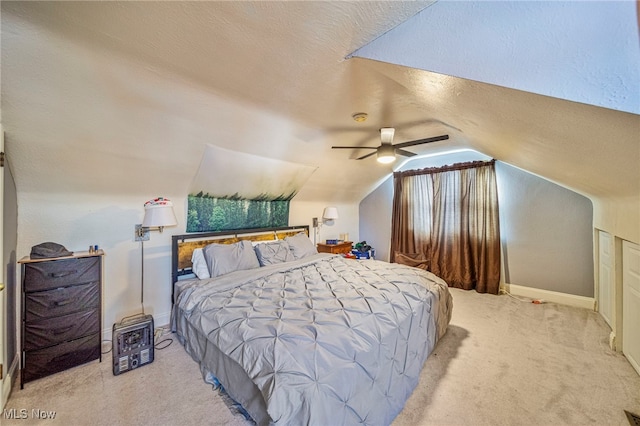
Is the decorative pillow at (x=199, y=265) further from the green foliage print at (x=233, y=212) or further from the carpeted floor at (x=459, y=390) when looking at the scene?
the carpeted floor at (x=459, y=390)

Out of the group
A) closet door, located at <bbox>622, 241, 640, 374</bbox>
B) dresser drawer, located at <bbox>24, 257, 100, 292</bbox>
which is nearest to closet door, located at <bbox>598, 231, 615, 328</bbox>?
closet door, located at <bbox>622, 241, 640, 374</bbox>

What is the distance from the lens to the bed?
1291mm

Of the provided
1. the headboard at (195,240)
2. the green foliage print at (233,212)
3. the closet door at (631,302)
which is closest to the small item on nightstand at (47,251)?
the headboard at (195,240)

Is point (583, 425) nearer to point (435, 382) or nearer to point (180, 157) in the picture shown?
point (435, 382)

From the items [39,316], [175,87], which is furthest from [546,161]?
[39,316]

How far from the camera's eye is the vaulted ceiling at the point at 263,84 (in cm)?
106

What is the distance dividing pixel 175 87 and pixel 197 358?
229 centimetres

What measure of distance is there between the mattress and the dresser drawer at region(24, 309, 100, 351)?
0.68m

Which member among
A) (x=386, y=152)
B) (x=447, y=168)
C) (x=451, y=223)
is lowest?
(x=451, y=223)

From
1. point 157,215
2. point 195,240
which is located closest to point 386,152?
point 157,215

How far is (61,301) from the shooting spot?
Answer: 2053mm

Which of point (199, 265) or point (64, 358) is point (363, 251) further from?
point (64, 358)

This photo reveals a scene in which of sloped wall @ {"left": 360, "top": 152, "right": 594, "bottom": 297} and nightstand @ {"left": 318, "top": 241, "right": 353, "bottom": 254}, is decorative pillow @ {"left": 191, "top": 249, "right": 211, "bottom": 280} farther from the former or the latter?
sloped wall @ {"left": 360, "top": 152, "right": 594, "bottom": 297}

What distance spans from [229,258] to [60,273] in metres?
1.43
